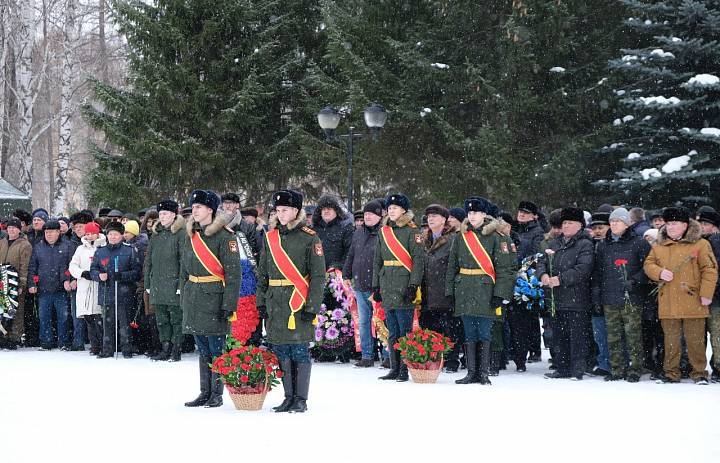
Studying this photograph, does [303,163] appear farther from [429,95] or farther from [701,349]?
[701,349]

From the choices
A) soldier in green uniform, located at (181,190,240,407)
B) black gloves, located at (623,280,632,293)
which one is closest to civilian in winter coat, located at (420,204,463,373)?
black gloves, located at (623,280,632,293)

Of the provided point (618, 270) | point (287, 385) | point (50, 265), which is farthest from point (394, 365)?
point (50, 265)

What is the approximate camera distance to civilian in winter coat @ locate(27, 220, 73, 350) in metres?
16.0

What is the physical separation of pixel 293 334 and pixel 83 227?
764 cm

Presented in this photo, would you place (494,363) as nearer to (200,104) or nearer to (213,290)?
(213,290)

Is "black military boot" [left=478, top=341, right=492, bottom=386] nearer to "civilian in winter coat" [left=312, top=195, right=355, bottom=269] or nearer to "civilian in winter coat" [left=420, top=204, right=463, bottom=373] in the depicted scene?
"civilian in winter coat" [left=420, top=204, right=463, bottom=373]

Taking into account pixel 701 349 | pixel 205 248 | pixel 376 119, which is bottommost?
pixel 701 349

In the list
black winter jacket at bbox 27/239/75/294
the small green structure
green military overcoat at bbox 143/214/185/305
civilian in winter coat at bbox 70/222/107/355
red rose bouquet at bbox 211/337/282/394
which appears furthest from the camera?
the small green structure

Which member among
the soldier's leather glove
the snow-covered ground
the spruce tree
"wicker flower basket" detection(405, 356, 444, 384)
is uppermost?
the spruce tree

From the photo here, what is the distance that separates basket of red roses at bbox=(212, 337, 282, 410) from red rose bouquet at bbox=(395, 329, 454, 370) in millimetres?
2331

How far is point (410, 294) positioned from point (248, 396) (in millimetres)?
3145

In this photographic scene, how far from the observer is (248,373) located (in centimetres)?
942

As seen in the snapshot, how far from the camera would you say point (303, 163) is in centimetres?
2983

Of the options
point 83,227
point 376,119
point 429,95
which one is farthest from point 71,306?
point 429,95
